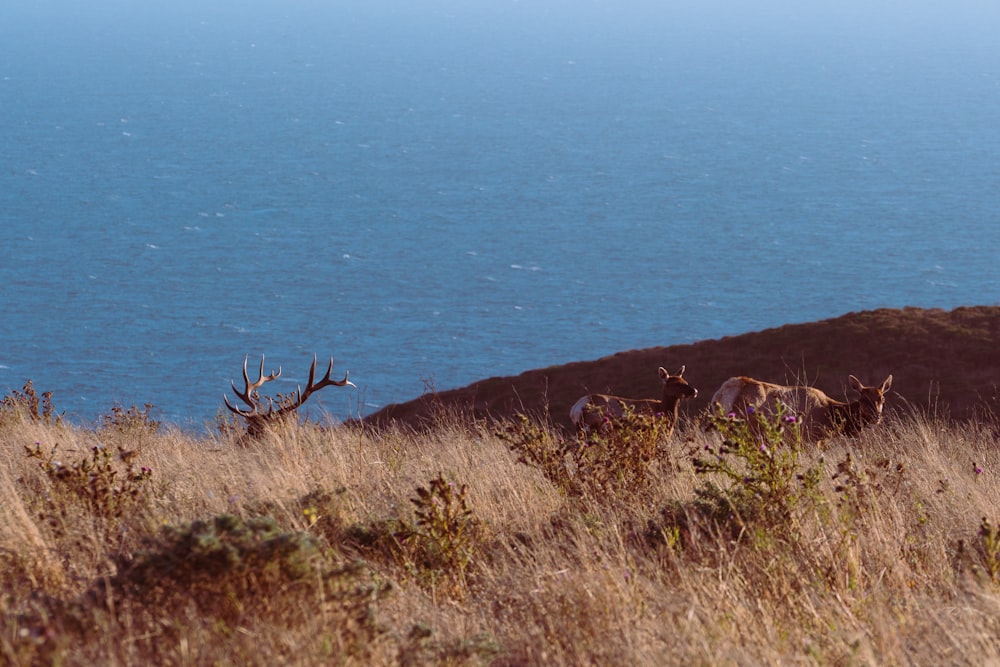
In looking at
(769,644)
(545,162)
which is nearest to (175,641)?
(769,644)

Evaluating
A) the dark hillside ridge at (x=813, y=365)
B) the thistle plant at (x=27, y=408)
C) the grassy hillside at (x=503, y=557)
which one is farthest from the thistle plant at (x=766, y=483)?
the dark hillside ridge at (x=813, y=365)

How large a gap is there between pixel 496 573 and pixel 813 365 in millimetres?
17632

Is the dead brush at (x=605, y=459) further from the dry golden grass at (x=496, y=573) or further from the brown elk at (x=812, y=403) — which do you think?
the brown elk at (x=812, y=403)

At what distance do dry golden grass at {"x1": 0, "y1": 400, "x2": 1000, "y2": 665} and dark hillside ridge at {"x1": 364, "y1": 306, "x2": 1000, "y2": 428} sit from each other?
11.9m

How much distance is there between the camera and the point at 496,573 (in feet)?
17.1

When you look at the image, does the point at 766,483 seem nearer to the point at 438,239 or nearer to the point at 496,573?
the point at 496,573

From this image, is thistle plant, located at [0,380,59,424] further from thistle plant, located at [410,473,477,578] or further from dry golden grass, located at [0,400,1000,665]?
thistle plant, located at [410,473,477,578]

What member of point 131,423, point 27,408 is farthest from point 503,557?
point 27,408

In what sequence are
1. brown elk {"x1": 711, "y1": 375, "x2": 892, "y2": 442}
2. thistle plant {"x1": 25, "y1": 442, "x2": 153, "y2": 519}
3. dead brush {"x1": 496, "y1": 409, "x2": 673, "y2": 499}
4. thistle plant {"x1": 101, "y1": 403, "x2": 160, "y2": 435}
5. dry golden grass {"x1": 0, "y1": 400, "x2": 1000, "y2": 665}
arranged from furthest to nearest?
thistle plant {"x1": 101, "y1": 403, "x2": 160, "y2": 435} < brown elk {"x1": 711, "y1": 375, "x2": 892, "y2": 442} < dead brush {"x1": 496, "y1": 409, "x2": 673, "y2": 499} < thistle plant {"x1": 25, "y1": 442, "x2": 153, "y2": 519} < dry golden grass {"x1": 0, "y1": 400, "x2": 1000, "y2": 665}

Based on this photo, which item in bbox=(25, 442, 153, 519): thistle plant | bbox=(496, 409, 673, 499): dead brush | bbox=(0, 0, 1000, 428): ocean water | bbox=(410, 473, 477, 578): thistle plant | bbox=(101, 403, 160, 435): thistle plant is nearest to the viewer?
bbox=(410, 473, 477, 578): thistle plant

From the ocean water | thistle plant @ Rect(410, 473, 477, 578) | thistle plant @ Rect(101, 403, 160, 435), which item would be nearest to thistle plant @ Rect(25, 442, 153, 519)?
thistle plant @ Rect(410, 473, 477, 578)

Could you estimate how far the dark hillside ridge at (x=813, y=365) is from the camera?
64.5 ft

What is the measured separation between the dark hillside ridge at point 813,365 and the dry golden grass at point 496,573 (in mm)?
11873

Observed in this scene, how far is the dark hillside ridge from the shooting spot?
19.7 metres
